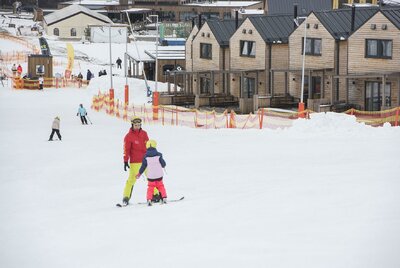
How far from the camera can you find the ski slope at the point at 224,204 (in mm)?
→ 10367

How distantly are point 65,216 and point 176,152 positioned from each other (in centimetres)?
955

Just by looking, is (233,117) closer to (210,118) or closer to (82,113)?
(210,118)

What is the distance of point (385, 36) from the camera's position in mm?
34906

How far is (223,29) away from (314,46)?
33.7ft

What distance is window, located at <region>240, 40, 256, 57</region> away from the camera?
44.5 metres

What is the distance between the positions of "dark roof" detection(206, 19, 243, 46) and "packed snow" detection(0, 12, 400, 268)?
2115 centimetres

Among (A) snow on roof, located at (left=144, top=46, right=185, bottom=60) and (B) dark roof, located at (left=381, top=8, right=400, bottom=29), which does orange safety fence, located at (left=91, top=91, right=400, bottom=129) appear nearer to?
(B) dark roof, located at (left=381, top=8, right=400, bottom=29)

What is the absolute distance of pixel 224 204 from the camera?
44.7 ft

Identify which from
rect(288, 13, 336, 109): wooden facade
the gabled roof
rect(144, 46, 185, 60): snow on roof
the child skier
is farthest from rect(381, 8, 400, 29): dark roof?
the gabled roof

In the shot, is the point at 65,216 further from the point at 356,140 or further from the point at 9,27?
the point at 9,27

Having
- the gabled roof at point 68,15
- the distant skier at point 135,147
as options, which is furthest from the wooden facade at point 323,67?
the gabled roof at point 68,15

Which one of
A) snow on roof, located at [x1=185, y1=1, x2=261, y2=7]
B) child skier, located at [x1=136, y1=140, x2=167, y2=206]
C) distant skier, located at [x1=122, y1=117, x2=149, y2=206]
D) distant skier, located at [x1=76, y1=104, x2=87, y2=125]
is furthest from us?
snow on roof, located at [x1=185, y1=1, x2=261, y2=7]

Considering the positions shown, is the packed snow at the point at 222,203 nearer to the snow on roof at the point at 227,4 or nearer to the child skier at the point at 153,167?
the child skier at the point at 153,167

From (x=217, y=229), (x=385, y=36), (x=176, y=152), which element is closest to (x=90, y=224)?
(x=217, y=229)
